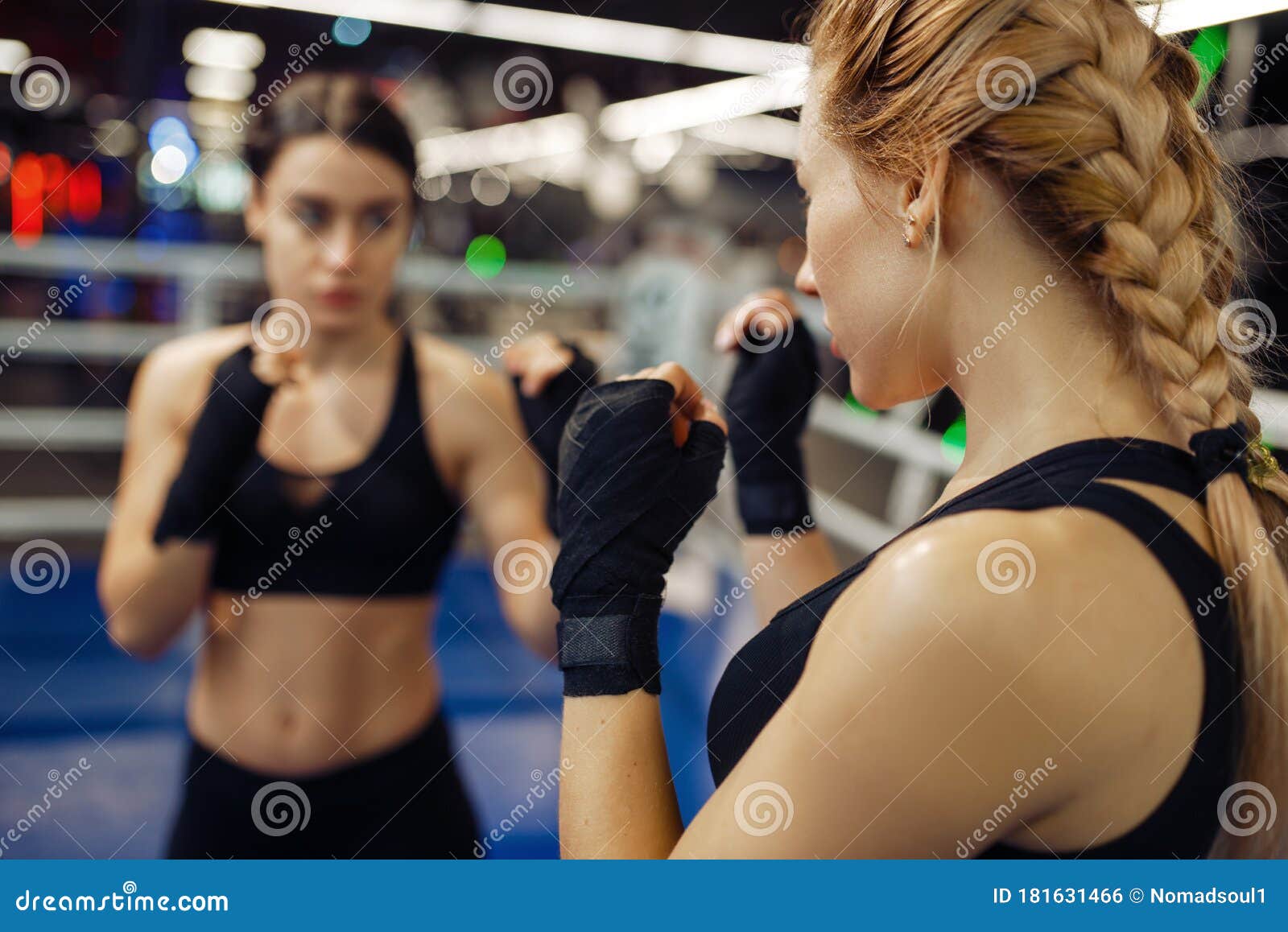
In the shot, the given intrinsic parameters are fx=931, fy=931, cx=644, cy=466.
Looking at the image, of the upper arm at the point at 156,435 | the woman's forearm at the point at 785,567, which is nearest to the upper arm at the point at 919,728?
the woman's forearm at the point at 785,567

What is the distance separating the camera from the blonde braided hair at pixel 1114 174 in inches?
25.6

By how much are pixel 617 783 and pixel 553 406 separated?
60 centimetres

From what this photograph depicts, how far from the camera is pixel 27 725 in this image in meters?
2.90

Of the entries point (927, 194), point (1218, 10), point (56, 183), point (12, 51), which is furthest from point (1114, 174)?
point (12, 51)

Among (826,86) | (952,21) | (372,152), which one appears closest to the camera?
(952,21)

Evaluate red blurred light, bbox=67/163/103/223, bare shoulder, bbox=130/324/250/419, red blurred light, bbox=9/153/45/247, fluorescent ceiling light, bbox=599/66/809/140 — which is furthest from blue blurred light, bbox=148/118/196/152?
bare shoulder, bbox=130/324/250/419

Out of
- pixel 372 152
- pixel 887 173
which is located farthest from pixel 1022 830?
pixel 372 152

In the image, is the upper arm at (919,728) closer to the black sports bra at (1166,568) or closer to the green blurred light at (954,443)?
the black sports bra at (1166,568)

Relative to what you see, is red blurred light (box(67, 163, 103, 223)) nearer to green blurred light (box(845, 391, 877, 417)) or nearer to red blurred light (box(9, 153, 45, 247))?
red blurred light (box(9, 153, 45, 247))

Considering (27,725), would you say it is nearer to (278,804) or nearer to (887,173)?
(278,804)

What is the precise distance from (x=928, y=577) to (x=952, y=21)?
1.31ft

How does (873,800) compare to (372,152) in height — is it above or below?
above

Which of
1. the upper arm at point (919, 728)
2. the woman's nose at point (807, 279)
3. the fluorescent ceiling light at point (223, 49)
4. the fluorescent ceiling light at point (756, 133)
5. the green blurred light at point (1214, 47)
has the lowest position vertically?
the fluorescent ceiling light at point (223, 49)

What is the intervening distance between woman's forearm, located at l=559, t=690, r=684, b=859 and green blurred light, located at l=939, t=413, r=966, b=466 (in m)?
1.96
